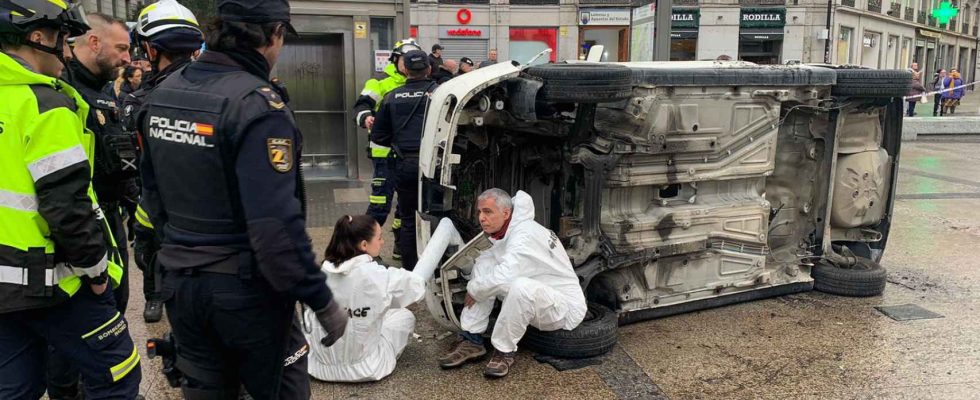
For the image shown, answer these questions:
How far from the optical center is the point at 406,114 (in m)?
5.71

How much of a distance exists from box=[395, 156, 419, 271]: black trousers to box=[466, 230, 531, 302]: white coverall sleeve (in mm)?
1627

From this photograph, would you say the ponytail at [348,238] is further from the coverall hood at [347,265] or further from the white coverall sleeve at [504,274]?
the white coverall sleeve at [504,274]

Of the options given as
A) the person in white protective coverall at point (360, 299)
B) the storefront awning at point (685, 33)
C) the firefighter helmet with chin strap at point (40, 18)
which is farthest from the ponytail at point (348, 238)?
the storefront awning at point (685, 33)

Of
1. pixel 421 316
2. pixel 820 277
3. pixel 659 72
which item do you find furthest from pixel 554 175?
pixel 820 277

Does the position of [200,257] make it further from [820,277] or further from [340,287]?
[820,277]

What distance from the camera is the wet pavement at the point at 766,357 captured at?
158 inches

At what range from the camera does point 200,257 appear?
2369mm

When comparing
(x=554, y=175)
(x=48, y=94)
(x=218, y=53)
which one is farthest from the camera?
(x=554, y=175)

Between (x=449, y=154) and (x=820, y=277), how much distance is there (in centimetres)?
322

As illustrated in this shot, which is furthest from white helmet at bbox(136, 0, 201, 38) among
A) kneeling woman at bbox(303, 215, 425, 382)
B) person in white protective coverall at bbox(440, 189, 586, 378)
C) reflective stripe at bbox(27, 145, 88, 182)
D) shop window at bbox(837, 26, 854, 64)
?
shop window at bbox(837, 26, 854, 64)

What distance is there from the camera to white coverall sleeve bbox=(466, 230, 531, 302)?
4105 millimetres

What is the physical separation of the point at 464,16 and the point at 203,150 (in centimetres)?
2872

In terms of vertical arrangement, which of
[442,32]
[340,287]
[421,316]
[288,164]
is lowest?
[421,316]

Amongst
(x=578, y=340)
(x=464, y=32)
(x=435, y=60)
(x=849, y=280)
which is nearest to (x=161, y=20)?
(x=578, y=340)
